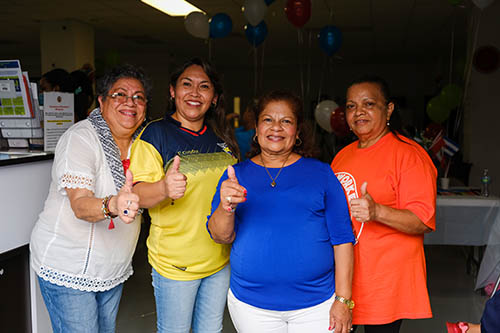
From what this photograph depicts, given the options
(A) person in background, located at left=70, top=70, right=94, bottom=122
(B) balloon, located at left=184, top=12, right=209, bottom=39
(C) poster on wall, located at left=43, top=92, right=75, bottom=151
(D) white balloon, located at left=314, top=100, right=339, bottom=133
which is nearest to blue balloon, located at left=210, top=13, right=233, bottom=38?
(B) balloon, located at left=184, top=12, right=209, bottom=39

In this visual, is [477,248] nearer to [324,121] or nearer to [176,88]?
[324,121]

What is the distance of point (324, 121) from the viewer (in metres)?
6.60

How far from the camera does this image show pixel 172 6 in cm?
687

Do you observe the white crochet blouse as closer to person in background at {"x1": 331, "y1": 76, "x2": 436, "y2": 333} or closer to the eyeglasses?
the eyeglasses

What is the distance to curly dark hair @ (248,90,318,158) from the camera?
5.66 ft

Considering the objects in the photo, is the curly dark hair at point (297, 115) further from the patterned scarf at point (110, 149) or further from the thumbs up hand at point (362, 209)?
the patterned scarf at point (110, 149)

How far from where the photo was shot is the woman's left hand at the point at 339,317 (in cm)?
159

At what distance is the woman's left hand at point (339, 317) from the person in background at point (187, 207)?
558 millimetres

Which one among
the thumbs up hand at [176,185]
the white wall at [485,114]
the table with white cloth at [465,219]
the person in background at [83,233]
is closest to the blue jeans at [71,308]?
the person in background at [83,233]

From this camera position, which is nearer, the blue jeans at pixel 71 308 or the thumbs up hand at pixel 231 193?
the thumbs up hand at pixel 231 193

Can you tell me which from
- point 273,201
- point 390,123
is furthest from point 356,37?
point 273,201

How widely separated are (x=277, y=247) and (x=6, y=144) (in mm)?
2361

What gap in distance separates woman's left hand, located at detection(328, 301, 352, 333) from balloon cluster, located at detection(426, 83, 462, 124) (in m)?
5.87

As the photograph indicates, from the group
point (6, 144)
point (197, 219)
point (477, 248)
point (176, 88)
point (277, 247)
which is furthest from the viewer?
point (477, 248)
